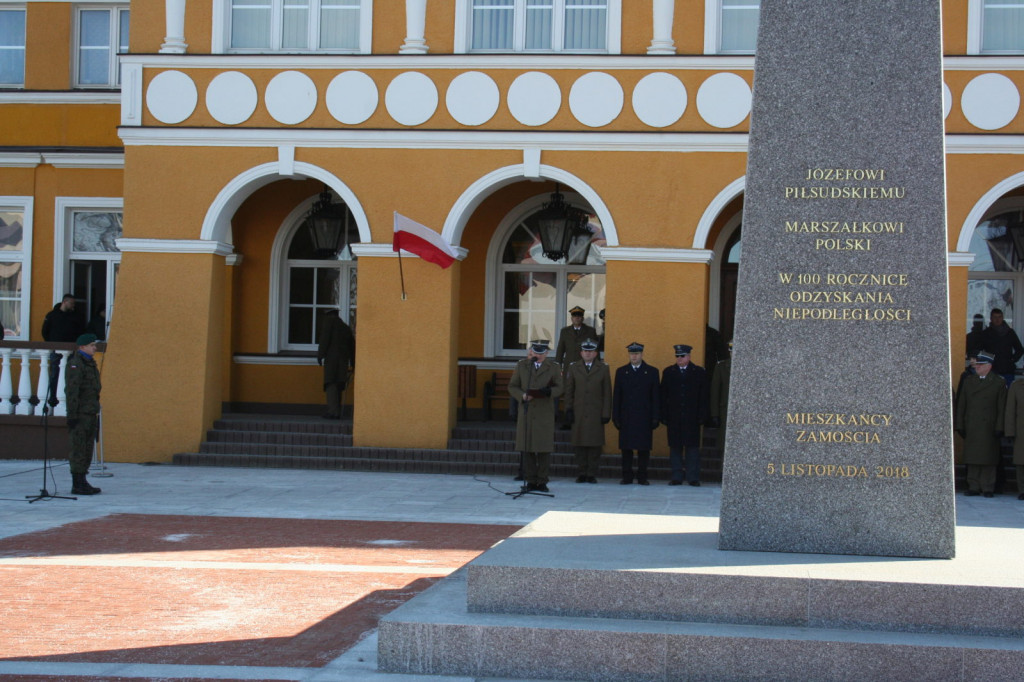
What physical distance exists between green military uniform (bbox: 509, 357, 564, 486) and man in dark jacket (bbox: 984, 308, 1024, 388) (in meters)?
5.83

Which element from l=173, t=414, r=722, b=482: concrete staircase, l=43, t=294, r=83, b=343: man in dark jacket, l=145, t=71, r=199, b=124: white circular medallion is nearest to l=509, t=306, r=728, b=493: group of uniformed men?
l=173, t=414, r=722, b=482: concrete staircase

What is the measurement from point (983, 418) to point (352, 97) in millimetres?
8376

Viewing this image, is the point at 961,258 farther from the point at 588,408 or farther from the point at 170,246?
the point at 170,246

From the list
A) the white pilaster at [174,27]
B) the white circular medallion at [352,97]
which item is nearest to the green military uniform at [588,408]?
the white circular medallion at [352,97]

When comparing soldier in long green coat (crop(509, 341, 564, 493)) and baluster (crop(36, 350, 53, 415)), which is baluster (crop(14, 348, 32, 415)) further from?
soldier in long green coat (crop(509, 341, 564, 493))

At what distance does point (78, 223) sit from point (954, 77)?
40.1 feet

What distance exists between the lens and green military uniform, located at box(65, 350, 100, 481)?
12.3 meters

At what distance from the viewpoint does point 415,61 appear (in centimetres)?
1509

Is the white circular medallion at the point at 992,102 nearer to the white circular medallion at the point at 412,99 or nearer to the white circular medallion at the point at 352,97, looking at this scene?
the white circular medallion at the point at 412,99

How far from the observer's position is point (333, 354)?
16516 millimetres

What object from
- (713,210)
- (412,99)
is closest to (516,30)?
(412,99)

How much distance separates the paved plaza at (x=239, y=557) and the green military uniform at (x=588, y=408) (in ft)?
1.18

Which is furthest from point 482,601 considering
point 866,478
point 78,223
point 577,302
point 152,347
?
point 78,223

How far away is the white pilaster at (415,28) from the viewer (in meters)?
15.1
